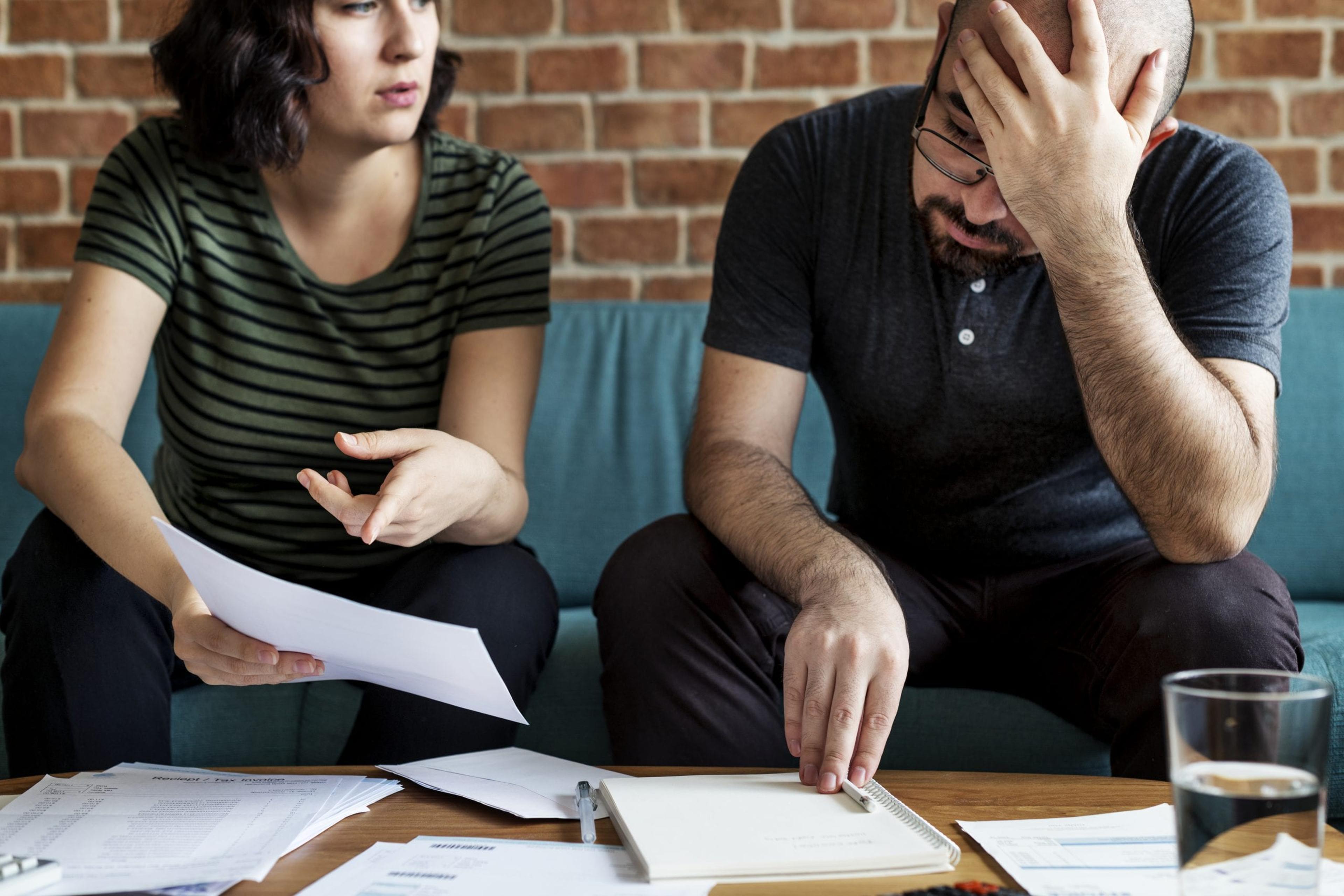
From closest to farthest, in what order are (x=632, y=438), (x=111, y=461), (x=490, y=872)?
(x=490, y=872), (x=111, y=461), (x=632, y=438)

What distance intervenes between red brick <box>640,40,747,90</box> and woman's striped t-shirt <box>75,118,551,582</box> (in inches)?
26.9

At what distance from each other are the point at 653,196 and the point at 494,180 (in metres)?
0.62

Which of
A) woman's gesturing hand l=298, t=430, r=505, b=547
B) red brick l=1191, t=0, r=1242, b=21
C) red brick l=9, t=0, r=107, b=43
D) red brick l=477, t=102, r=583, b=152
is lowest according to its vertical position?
woman's gesturing hand l=298, t=430, r=505, b=547

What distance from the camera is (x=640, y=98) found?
6.18ft

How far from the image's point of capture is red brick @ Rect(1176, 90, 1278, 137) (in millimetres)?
1816

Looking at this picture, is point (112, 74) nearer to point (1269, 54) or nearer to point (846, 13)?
point (846, 13)

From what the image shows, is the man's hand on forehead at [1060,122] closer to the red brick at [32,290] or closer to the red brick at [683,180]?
the red brick at [683,180]

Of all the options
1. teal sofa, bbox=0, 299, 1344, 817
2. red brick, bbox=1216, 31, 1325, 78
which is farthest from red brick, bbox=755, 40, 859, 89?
red brick, bbox=1216, 31, 1325, 78

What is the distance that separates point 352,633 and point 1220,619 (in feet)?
2.22

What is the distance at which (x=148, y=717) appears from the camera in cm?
105

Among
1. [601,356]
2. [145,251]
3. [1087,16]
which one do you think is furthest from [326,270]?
[1087,16]

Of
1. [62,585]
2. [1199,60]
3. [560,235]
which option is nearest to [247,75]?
[62,585]

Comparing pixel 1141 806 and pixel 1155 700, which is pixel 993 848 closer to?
pixel 1141 806

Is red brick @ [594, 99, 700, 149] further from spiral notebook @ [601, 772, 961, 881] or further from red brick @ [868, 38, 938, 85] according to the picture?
spiral notebook @ [601, 772, 961, 881]
